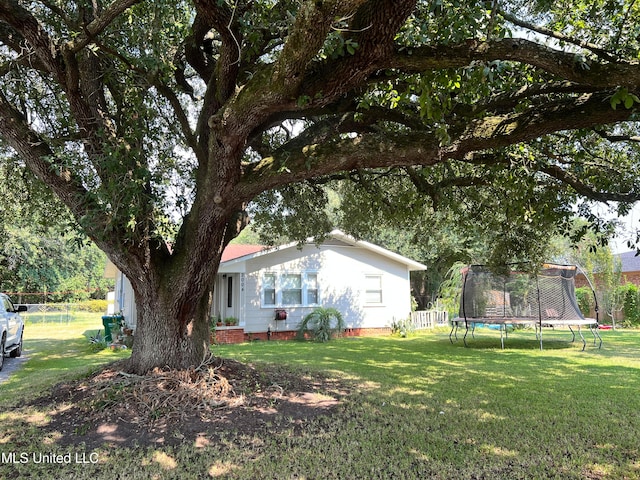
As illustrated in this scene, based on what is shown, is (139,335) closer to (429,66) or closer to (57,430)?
(57,430)

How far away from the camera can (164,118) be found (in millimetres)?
8656

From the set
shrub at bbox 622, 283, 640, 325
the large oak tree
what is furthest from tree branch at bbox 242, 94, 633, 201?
shrub at bbox 622, 283, 640, 325

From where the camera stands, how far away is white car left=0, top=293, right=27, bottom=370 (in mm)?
10383

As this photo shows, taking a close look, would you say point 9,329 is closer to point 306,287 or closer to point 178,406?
point 178,406

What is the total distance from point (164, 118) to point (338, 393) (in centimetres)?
603

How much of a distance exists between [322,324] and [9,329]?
386 inches

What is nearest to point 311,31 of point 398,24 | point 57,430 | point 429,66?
point 398,24

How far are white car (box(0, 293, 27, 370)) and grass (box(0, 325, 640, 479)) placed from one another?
1.33 meters

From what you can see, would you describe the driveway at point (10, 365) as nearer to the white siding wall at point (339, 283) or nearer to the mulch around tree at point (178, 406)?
the mulch around tree at point (178, 406)

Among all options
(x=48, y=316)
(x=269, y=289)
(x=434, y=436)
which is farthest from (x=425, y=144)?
(x=48, y=316)

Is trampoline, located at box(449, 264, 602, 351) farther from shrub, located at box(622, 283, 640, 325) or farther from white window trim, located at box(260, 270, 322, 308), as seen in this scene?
shrub, located at box(622, 283, 640, 325)

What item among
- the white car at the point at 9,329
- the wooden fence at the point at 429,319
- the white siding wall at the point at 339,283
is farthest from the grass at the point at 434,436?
the wooden fence at the point at 429,319

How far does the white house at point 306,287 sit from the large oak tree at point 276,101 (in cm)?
961

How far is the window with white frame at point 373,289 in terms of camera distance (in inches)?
766
